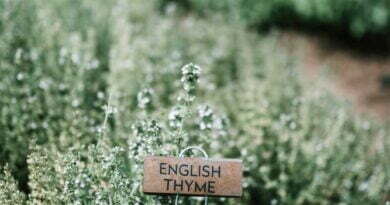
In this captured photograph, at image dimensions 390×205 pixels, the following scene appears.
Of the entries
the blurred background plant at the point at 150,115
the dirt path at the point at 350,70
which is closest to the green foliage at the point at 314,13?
the dirt path at the point at 350,70

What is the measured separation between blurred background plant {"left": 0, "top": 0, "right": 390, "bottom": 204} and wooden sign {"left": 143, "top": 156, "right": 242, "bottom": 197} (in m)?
0.17

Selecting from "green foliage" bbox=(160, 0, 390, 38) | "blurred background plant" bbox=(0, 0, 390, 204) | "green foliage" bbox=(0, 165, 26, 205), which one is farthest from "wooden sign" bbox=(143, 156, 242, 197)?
"green foliage" bbox=(160, 0, 390, 38)

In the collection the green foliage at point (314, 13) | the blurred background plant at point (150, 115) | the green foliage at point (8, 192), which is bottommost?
the green foliage at point (8, 192)

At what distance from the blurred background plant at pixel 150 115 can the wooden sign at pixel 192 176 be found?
0.17 metres

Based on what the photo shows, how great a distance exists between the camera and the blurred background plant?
269cm

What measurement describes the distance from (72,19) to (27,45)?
2.05 feet

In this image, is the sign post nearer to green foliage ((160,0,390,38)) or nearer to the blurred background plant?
the blurred background plant

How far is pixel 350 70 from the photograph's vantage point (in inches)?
234

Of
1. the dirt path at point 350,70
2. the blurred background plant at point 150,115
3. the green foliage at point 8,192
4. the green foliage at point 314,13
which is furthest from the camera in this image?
the green foliage at point 314,13

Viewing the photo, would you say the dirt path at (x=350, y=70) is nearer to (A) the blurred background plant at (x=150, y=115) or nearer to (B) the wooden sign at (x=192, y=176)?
(A) the blurred background plant at (x=150, y=115)

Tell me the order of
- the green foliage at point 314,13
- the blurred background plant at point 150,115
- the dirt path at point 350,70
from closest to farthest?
1. the blurred background plant at point 150,115
2. the dirt path at point 350,70
3. the green foliage at point 314,13

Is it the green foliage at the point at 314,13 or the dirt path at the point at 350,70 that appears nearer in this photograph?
the dirt path at the point at 350,70

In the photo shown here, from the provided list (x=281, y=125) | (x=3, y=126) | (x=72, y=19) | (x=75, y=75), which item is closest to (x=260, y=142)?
(x=281, y=125)

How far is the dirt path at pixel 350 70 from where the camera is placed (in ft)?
18.0
